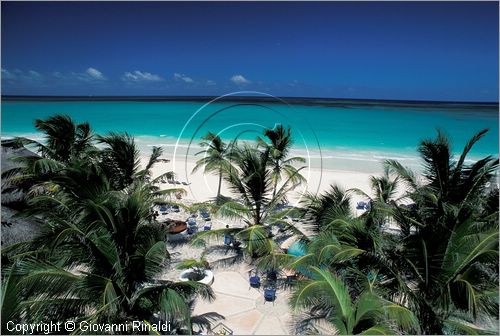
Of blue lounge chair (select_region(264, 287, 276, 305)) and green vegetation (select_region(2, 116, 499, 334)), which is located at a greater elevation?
green vegetation (select_region(2, 116, 499, 334))

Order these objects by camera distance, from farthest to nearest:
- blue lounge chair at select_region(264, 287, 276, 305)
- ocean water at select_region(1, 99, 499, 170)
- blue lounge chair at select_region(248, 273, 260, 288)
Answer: ocean water at select_region(1, 99, 499, 170) → blue lounge chair at select_region(248, 273, 260, 288) → blue lounge chair at select_region(264, 287, 276, 305)

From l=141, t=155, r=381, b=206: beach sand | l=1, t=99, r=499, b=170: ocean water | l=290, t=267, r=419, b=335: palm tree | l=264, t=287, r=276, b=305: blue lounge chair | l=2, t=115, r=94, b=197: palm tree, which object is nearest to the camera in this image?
l=290, t=267, r=419, b=335: palm tree

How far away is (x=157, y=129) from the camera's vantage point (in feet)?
147

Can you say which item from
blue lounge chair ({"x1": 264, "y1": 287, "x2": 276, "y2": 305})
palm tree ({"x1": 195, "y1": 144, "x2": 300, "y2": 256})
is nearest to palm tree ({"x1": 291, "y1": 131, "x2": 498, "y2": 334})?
blue lounge chair ({"x1": 264, "y1": 287, "x2": 276, "y2": 305})

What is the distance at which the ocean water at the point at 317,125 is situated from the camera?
3120cm

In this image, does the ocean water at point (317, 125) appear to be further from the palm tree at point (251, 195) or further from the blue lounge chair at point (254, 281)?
the blue lounge chair at point (254, 281)

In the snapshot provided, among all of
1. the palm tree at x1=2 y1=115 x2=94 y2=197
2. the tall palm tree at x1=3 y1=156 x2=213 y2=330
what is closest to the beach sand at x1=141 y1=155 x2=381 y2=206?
the palm tree at x1=2 y1=115 x2=94 y2=197

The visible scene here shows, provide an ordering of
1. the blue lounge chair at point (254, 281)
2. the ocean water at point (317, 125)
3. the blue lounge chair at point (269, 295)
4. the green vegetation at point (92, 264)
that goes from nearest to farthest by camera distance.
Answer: the green vegetation at point (92, 264)
the blue lounge chair at point (269, 295)
the blue lounge chair at point (254, 281)
the ocean water at point (317, 125)

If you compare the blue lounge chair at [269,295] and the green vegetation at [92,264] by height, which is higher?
the green vegetation at [92,264]

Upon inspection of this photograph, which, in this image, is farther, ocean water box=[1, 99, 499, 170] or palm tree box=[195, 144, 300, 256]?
ocean water box=[1, 99, 499, 170]

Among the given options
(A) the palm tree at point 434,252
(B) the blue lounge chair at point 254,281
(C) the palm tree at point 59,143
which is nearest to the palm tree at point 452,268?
(A) the palm tree at point 434,252

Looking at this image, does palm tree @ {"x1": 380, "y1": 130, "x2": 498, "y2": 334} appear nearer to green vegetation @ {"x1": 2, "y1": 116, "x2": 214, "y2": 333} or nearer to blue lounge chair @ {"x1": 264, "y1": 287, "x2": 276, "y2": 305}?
blue lounge chair @ {"x1": 264, "y1": 287, "x2": 276, "y2": 305}

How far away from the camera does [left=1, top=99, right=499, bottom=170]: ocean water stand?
102 feet

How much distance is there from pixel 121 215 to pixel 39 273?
1.48m
